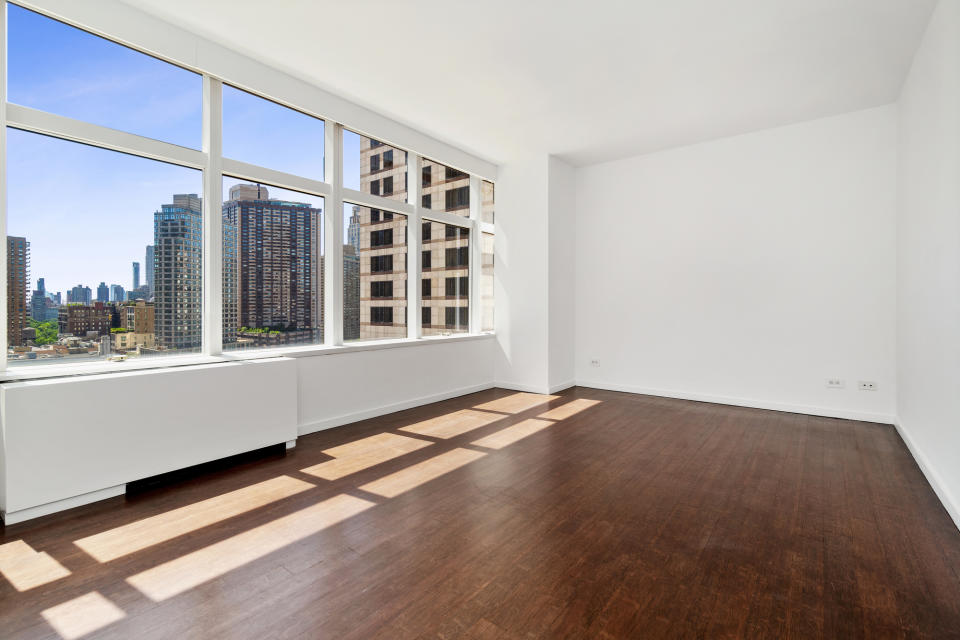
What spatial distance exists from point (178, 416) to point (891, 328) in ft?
20.8

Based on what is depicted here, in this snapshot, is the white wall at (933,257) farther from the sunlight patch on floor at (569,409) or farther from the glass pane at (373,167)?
the glass pane at (373,167)

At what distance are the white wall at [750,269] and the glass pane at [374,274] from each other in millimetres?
2658

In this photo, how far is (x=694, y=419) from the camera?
4.93 metres

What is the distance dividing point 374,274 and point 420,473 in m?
2.56

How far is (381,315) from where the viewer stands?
533 centimetres

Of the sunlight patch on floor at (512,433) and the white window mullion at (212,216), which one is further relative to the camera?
the sunlight patch on floor at (512,433)

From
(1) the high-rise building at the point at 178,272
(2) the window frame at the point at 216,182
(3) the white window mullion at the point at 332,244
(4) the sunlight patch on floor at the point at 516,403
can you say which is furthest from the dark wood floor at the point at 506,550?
(4) the sunlight patch on floor at the point at 516,403

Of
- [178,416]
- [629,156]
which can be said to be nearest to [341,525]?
[178,416]

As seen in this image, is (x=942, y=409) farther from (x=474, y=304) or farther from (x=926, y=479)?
(x=474, y=304)

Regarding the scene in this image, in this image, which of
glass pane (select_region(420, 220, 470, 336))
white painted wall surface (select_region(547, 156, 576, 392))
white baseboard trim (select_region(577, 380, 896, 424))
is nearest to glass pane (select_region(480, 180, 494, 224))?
glass pane (select_region(420, 220, 470, 336))

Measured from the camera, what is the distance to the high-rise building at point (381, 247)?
199 inches

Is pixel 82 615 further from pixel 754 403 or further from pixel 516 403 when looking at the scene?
pixel 754 403

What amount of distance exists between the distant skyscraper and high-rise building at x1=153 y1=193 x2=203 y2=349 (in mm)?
251

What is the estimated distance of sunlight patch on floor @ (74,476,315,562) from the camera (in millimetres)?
2346
